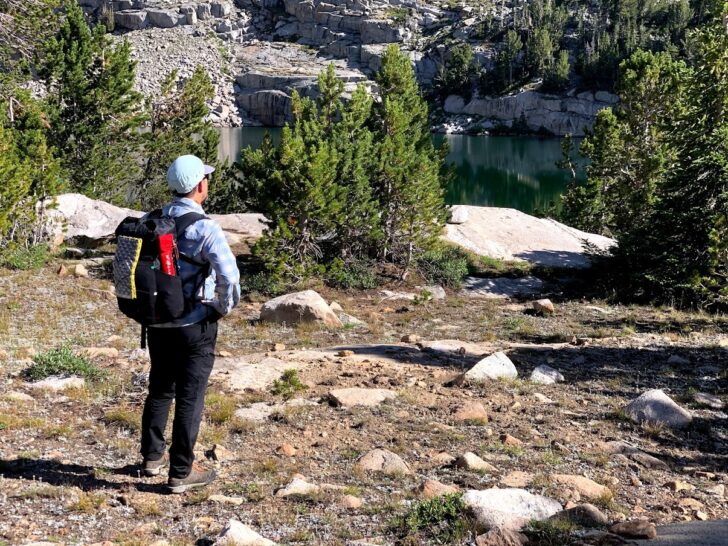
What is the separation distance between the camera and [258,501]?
5.94 metres

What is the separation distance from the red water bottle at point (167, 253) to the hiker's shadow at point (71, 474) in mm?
2023

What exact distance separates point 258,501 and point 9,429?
3.15 metres

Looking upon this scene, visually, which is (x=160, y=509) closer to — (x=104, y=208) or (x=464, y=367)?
(x=464, y=367)

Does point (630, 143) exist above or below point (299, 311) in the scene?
above

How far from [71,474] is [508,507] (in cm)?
390

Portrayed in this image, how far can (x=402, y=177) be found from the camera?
21.1 m

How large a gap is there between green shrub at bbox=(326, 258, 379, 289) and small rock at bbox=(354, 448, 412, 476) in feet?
44.9

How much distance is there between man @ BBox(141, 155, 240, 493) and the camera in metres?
5.53

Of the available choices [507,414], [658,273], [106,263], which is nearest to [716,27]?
[658,273]

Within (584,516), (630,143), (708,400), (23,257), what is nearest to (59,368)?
(584,516)

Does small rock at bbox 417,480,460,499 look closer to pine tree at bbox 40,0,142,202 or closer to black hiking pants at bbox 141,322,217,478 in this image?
black hiking pants at bbox 141,322,217,478

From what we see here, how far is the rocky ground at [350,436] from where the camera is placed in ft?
18.5

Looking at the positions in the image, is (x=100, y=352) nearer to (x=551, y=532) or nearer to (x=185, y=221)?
(x=185, y=221)

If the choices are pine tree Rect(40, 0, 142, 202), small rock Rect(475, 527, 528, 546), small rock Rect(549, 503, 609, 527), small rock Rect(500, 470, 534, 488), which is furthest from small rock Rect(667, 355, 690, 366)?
pine tree Rect(40, 0, 142, 202)
